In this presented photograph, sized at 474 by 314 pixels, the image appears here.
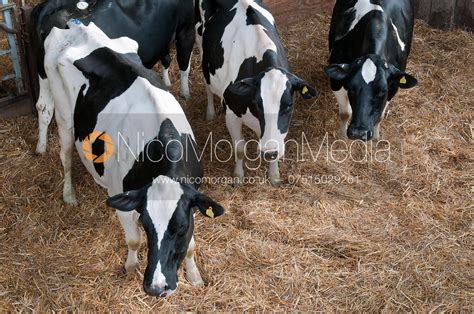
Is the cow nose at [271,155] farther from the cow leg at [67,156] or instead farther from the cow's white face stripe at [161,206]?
the cow leg at [67,156]

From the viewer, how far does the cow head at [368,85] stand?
6348mm

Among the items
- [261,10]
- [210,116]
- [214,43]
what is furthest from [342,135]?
[214,43]

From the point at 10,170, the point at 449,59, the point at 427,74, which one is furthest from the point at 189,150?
the point at 449,59

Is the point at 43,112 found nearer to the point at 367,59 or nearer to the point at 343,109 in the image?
the point at 343,109

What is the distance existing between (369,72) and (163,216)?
2.99m

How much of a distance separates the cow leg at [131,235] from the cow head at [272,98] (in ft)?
4.56

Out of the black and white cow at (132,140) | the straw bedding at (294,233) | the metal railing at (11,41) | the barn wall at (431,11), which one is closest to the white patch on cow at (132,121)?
the black and white cow at (132,140)

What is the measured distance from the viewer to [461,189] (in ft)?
21.4

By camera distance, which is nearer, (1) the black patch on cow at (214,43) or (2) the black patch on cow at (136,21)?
(2) the black patch on cow at (136,21)

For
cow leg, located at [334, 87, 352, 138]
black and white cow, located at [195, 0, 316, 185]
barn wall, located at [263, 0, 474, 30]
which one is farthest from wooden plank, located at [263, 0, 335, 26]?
cow leg, located at [334, 87, 352, 138]

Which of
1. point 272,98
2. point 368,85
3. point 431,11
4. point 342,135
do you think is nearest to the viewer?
point 272,98

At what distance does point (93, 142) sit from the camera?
5305 millimetres

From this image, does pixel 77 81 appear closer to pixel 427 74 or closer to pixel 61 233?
pixel 61 233

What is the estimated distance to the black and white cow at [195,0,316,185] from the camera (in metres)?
5.80
